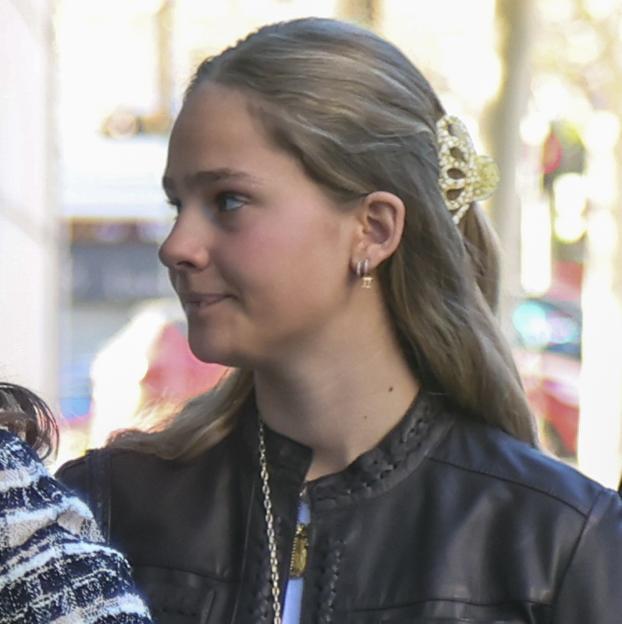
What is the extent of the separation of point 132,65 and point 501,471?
24.3 m

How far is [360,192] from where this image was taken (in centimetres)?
245

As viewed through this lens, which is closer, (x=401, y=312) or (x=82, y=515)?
(x=82, y=515)

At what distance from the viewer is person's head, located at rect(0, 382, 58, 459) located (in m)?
1.74

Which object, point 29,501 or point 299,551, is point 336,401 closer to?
point 299,551

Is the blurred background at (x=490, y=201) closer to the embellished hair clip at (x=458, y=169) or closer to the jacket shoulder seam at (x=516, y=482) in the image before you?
the embellished hair clip at (x=458, y=169)

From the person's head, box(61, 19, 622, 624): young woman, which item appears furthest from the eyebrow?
the person's head

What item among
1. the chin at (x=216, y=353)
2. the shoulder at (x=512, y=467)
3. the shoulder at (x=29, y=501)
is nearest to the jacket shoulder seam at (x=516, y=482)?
the shoulder at (x=512, y=467)

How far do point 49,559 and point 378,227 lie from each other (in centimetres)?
105

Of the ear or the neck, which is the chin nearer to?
the neck

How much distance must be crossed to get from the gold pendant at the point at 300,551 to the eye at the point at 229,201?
492 mm

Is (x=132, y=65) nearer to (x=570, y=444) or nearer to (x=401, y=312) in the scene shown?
(x=570, y=444)

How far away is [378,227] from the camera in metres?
2.49

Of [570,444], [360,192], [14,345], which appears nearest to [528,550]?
[360,192]

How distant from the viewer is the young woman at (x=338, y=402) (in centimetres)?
235
